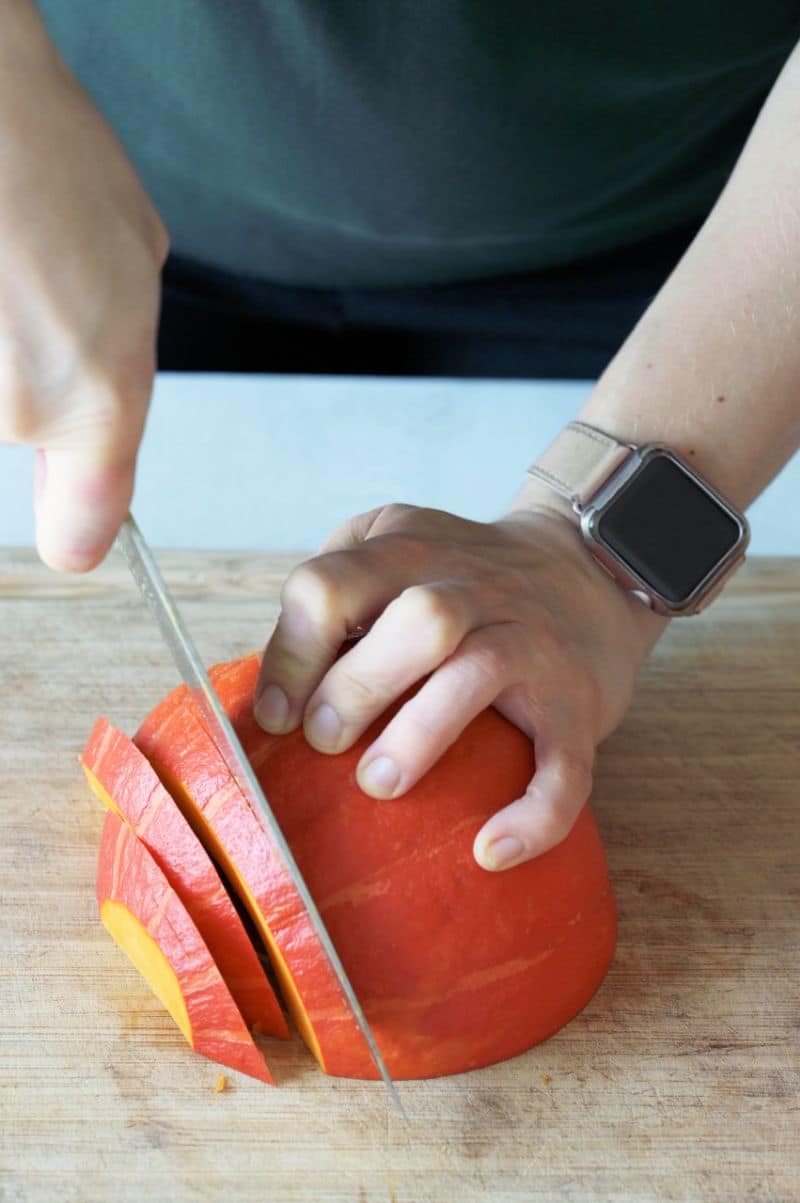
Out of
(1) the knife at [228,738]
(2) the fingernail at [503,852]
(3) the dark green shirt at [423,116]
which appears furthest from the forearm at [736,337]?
(1) the knife at [228,738]

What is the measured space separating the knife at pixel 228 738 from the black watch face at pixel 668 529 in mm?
576

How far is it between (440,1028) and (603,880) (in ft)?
0.96

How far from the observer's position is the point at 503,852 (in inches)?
54.2

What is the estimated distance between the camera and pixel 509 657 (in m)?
1.42

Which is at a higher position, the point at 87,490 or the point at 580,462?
the point at 87,490

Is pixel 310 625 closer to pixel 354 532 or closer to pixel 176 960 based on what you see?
pixel 354 532

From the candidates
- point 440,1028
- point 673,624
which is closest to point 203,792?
point 440,1028

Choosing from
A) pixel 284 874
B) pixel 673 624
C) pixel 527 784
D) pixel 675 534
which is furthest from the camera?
pixel 673 624

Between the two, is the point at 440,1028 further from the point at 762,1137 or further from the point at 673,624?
the point at 673,624

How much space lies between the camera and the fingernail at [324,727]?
Answer: 1371 millimetres

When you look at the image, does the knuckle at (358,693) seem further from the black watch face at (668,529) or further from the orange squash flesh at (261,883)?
the black watch face at (668,529)

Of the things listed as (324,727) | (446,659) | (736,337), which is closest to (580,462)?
(736,337)

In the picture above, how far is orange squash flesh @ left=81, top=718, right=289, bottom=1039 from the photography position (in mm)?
1392

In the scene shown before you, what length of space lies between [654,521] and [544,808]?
440 mm
